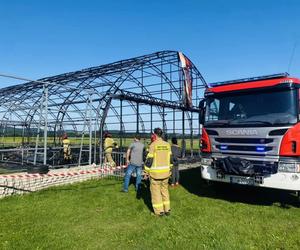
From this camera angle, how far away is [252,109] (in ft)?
26.5

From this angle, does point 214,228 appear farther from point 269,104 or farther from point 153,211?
point 269,104

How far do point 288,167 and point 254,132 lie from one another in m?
1.09

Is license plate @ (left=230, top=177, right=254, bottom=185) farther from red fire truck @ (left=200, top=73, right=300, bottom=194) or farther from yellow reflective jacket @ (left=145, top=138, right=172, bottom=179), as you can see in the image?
yellow reflective jacket @ (left=145, top=138, right=172, bottom=179)

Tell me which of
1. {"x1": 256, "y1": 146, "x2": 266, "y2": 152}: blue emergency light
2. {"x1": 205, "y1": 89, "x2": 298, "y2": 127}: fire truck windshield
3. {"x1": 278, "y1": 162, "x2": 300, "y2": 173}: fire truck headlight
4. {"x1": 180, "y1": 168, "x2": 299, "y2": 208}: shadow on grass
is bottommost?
{"x1": 180, "y1": 168, "x2": 299, "y2": 208}: shadow on grass

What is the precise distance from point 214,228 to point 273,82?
3.87m

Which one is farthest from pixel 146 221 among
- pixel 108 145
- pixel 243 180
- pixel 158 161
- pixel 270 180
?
pixel 108 145

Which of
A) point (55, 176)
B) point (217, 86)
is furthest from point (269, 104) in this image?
point (55, 176)

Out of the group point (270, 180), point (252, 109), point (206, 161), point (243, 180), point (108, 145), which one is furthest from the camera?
point (108, 145)

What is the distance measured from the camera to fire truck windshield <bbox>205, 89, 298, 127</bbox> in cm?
743

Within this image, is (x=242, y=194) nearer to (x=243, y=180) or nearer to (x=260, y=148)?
(x=243, y=180)

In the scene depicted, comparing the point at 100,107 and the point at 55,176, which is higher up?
the point at 100,107

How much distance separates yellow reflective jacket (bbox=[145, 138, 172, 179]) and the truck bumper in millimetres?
1768

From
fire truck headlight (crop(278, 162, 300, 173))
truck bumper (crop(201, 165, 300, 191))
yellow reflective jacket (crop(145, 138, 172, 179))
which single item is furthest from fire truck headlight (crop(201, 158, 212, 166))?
fire truck headlight (crop(278, 162, 300, 173))

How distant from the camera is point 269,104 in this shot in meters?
7.80
